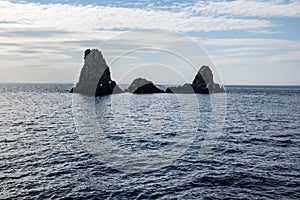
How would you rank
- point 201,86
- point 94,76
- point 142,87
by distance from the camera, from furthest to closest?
point 201,86
point 94,76
point 142,87

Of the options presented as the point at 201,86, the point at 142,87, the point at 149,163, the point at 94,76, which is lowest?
the point at 149,163

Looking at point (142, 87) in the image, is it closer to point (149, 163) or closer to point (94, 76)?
point (94, 76)

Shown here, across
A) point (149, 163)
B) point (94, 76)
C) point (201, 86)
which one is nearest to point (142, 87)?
point (94, 76)

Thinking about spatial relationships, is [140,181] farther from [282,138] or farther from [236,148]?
[282,138]

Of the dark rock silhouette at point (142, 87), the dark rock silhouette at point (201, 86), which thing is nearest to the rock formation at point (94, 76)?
the dark rock silhouette at point (142, 87)

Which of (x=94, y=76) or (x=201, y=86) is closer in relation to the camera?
(x=94, y=76)

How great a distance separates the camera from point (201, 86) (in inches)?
6831

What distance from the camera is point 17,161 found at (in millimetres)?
30266

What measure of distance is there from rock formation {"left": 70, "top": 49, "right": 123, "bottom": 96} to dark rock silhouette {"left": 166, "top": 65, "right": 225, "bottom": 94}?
37.5m

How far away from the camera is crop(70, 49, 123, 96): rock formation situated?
15875 cm

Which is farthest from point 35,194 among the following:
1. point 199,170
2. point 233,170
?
point 233,170

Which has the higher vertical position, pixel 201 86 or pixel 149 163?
pixel 201 86

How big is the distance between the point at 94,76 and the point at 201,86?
218 ft

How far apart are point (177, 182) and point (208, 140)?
17.7 m
